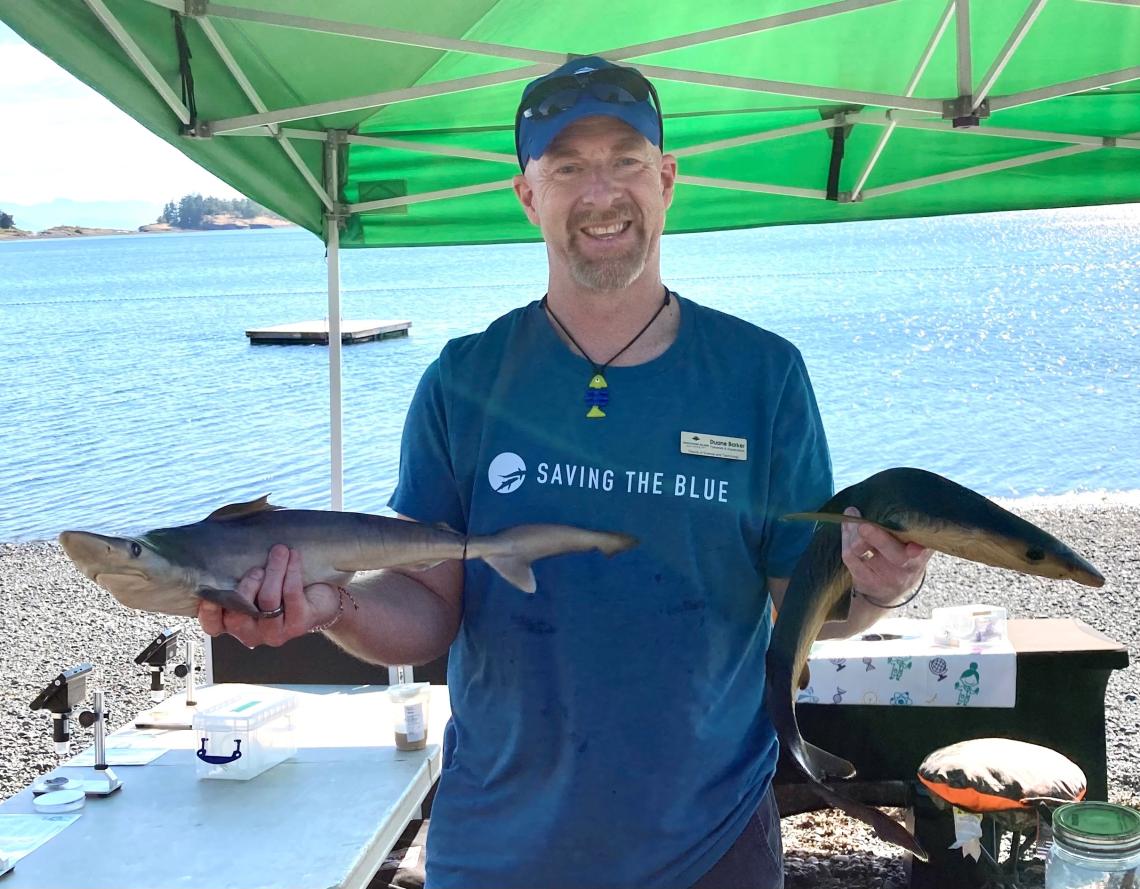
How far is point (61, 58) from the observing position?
11.0 ft

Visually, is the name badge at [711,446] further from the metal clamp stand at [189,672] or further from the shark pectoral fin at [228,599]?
the metal clamp stand at [189,672]

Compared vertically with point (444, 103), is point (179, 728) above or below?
below

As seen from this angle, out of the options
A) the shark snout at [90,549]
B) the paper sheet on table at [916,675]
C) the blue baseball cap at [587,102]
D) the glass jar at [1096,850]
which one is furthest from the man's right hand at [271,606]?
the paper sheet on table at [916,675]

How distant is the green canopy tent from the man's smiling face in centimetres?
174

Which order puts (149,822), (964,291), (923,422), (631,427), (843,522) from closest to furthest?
(843,522)
(631,427)
(149,822)
(923,422)
(964,291)

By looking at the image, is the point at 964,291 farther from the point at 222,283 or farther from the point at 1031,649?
the point at 222,283

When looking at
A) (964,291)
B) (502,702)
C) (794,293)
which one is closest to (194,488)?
(502,702)

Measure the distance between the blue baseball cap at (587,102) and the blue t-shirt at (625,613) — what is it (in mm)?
525

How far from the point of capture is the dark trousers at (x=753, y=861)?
2.32 meters

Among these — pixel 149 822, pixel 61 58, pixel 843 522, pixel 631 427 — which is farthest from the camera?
pixel 149 822

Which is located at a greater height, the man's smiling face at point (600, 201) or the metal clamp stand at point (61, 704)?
the man's smiling face at point (600, 201)

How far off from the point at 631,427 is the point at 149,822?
2401 mm

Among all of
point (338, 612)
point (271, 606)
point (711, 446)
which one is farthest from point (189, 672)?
point (711, 446)

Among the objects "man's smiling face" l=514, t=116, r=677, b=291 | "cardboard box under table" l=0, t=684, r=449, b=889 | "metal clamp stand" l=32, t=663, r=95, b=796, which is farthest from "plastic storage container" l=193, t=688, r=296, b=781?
"man's smiling face" l=514, t=116, r=677, b=291
